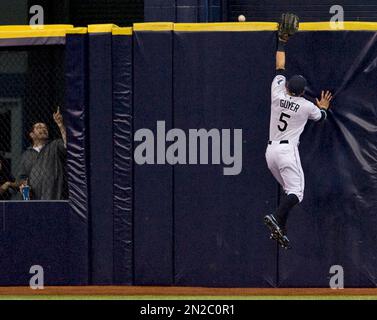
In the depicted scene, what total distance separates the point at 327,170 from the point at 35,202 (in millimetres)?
3627

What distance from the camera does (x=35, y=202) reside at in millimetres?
14867

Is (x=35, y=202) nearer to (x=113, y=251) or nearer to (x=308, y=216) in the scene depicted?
(x=113, y=251)

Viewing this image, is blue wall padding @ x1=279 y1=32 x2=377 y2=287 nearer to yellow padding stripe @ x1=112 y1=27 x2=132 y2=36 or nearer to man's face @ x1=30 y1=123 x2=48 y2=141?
yellow padding stripe @ x1=112 y1=27 x2=132 y2=36

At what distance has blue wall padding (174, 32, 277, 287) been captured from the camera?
14.6 m

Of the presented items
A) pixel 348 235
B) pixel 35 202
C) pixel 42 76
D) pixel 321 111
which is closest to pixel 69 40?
pixel 42 76

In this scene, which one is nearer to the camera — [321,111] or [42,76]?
[321,111]

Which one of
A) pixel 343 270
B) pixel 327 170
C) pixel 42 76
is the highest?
pixel 42 76

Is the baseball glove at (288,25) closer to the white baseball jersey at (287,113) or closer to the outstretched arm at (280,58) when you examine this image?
the outstretched arm at (280,58)

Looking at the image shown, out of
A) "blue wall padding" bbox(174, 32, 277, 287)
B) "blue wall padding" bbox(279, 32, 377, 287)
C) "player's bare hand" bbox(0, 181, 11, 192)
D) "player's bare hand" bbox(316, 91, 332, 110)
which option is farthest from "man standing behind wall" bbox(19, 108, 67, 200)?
"player's bare hand" bbox(316, 91, 332, 110)

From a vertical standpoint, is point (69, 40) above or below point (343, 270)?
above

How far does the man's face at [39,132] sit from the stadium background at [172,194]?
1.16ft

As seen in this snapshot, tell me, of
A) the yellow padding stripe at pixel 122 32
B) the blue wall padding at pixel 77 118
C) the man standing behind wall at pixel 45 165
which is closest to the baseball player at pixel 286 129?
the yellow padding stripe at pixel 122 32

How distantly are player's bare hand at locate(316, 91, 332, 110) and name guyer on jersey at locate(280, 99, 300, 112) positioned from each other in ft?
1.38

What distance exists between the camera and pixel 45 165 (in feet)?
49.1
